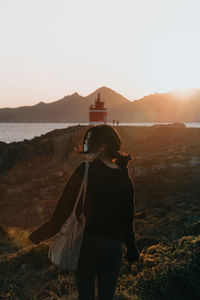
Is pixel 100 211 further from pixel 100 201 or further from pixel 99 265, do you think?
pixel 99 265

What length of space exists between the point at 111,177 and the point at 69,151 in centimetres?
3082

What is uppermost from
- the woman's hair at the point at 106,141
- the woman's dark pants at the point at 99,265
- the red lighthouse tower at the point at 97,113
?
the red lighthouse tower at the point at 97,113

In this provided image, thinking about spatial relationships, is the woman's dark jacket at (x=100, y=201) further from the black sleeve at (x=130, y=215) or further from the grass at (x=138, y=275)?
the grass at (x=138, y=275)

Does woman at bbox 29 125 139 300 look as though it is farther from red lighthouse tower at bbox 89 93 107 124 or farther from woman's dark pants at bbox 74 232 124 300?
red lighthouse tower at bbox 89 93 107 124

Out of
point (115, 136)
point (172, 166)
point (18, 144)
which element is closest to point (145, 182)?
point (172, 166)

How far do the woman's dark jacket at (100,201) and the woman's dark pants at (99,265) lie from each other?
0.07 meters

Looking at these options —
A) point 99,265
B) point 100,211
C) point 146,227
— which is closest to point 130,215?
point 100,211

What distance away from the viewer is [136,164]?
24109 mm

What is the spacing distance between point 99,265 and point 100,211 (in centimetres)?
46

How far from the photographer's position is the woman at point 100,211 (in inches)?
95.3

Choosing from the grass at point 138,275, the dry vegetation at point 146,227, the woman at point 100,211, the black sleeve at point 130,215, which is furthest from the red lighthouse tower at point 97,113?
the woman at point 100,211

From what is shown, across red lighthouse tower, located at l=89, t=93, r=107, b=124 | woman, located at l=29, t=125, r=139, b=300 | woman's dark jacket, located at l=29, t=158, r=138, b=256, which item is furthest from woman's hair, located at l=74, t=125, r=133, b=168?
red lighthouse tower, located at l=89, t=93, r=107, b=124

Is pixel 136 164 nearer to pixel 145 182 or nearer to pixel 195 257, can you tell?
pixel 145 182

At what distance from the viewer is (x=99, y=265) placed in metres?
2.46
